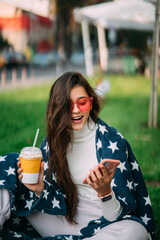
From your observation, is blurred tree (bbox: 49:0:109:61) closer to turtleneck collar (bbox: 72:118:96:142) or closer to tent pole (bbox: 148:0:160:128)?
tent pole (bbox: 148:0:160:128)

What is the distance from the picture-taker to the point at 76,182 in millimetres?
2848

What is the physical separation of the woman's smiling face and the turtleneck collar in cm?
8

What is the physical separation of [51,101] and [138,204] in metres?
0.94

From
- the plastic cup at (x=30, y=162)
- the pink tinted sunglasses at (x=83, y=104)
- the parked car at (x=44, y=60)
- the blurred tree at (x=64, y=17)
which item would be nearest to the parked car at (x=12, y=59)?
the parked car at (x=44, y=60)

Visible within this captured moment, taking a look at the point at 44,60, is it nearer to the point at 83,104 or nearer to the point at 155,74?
the point at 155,74

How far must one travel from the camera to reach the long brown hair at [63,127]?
8.74ft

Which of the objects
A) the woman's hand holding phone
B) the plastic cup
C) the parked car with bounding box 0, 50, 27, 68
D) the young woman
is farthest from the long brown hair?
the parked car with bounding box 0, 50, 27, 68

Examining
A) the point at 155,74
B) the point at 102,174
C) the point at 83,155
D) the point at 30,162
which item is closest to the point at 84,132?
the point at 83,155

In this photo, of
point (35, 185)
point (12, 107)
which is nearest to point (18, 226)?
point (35, 185)

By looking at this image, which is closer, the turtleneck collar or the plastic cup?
the plastic cup

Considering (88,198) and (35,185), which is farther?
(88,198)

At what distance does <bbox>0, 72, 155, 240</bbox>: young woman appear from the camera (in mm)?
2604

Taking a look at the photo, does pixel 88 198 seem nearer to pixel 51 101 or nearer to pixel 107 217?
pixel 107 217

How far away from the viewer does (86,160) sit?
2.81 m
